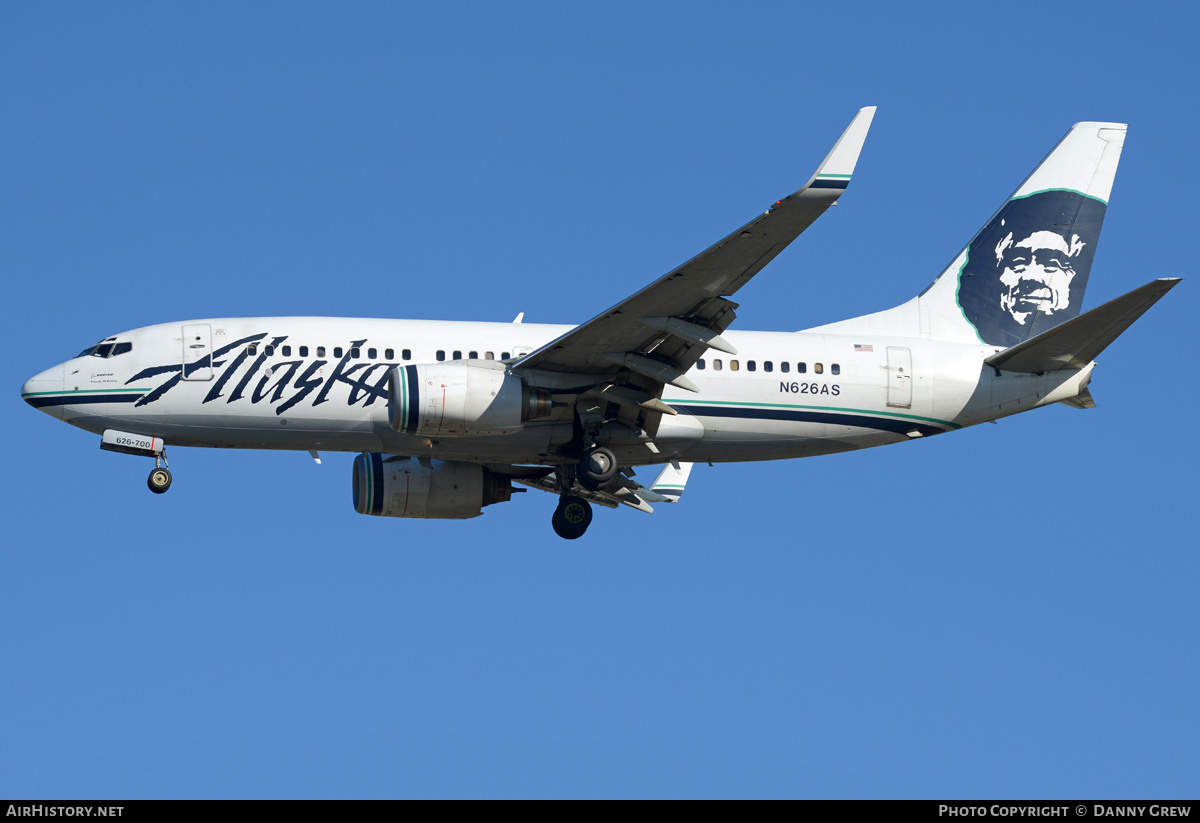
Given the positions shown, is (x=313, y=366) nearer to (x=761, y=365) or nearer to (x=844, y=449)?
(x=761, y=365)

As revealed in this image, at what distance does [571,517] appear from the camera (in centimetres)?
3516

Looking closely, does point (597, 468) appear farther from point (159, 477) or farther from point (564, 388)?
point (159, 477)

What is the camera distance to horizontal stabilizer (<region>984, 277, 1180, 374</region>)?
3080cm

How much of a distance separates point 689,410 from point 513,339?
13.7ft

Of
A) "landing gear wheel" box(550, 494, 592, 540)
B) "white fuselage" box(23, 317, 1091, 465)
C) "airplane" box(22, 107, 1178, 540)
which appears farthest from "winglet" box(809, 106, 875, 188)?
"landing gear wheel" box(550, 494, 592, 540)

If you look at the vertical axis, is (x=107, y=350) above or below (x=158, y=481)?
above

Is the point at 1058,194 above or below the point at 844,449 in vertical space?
above

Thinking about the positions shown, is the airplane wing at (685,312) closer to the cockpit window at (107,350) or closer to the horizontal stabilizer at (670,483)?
the horizontal stabilizer at (670,483)

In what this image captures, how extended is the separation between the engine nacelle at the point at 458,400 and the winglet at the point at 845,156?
8.68 m

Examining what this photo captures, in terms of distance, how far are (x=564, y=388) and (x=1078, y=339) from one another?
11463 mm

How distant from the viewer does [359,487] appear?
36.4 meters

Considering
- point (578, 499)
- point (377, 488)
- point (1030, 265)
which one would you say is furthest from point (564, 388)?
point (1030, 265)
